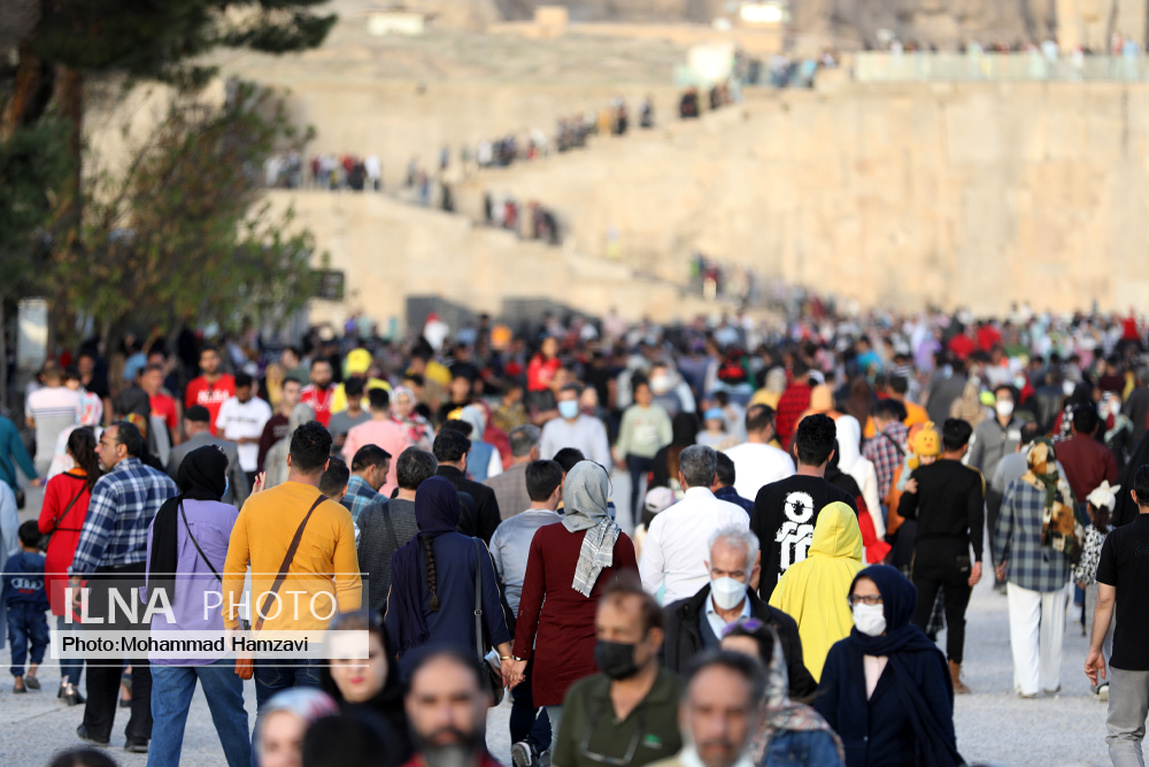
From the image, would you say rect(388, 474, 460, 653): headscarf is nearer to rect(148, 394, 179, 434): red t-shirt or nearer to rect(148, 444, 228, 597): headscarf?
rect(148, 444, 228, 597): headscarf

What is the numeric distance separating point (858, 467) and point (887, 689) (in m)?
4.49

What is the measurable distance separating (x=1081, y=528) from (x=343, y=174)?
3042cm

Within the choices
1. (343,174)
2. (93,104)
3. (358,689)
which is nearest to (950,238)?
(343,174)


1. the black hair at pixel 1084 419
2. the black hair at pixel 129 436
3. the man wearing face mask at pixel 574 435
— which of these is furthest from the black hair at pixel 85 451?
the black hair at pixel 1084 419

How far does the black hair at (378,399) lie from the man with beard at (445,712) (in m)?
6.61

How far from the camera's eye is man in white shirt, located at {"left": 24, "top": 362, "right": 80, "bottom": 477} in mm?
12344

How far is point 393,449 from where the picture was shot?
978 cm

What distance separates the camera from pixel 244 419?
462 inches

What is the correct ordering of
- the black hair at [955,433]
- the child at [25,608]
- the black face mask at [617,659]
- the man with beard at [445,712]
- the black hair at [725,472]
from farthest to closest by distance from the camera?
the black hair at [955,433] → the child at [25,608] → the black hair at [725,472] → the black face mask at [617,659] → the man with beard at [445,712]

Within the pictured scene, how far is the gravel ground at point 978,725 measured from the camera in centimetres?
747

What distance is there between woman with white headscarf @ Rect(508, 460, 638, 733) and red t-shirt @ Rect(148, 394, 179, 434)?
269 inches

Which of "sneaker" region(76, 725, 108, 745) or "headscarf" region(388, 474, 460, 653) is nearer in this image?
"headscarf" region(388, 474, 460, 653)

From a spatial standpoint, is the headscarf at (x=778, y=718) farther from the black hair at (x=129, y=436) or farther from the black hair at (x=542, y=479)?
the black hair at (x=129, y=436)


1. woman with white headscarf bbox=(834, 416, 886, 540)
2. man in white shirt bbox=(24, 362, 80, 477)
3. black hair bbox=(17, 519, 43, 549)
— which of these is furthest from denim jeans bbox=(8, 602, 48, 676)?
woman with white headscarf bbox=(834, 416, 886, 540)
